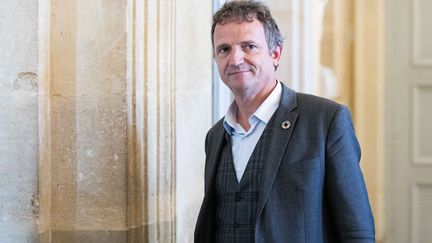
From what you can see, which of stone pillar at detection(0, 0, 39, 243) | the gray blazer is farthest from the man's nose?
stone pillar at detection(0, 0, 39, 243)

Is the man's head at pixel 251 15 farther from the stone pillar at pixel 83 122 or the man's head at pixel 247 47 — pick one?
the stone pillar at pixel 83 122

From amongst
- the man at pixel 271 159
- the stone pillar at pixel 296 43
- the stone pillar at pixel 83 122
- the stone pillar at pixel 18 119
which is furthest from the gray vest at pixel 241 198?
the stone pillar at pixel 296 43

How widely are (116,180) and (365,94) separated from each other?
10.4 feet

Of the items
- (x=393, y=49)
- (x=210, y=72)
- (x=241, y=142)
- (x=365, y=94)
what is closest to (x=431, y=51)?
(x=393, y=49)

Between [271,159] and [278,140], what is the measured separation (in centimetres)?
5

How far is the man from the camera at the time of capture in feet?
5.35

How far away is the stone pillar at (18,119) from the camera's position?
194 cm

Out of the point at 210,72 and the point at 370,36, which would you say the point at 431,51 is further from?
the point at 210,72

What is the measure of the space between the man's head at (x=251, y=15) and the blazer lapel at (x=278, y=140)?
0.51 feet

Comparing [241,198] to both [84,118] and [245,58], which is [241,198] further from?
[84,118]

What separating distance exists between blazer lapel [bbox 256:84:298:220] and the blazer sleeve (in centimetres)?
11

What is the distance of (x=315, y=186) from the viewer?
64.3 inches

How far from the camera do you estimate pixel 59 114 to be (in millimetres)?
1998

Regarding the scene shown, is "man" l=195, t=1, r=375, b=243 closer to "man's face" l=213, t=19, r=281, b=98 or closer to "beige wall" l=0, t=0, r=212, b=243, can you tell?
"man's face" l=213, t=19, r=281, b=98
